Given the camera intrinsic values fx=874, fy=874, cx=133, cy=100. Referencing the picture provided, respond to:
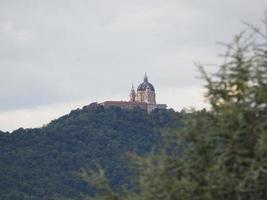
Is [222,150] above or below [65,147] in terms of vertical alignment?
below

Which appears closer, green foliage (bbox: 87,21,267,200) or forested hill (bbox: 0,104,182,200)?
green foliage (bbox: 87,21,267,200)

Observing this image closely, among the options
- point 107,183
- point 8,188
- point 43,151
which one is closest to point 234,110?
point 107,183

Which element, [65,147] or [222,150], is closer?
[222,150]

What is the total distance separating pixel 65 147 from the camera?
141 meters

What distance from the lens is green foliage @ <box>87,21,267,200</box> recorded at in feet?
23.1

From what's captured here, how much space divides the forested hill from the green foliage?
8738cm

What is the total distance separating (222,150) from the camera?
23.7 ft

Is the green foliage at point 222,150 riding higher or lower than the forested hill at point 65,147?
lower

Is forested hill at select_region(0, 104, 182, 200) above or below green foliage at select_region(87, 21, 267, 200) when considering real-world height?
above

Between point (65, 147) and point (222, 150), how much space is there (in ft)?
440

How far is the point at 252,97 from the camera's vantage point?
752 cm

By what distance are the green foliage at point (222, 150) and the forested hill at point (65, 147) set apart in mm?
87382

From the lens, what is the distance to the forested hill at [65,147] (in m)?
105

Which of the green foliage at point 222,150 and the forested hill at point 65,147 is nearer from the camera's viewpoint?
the green foliage at point 222,150
